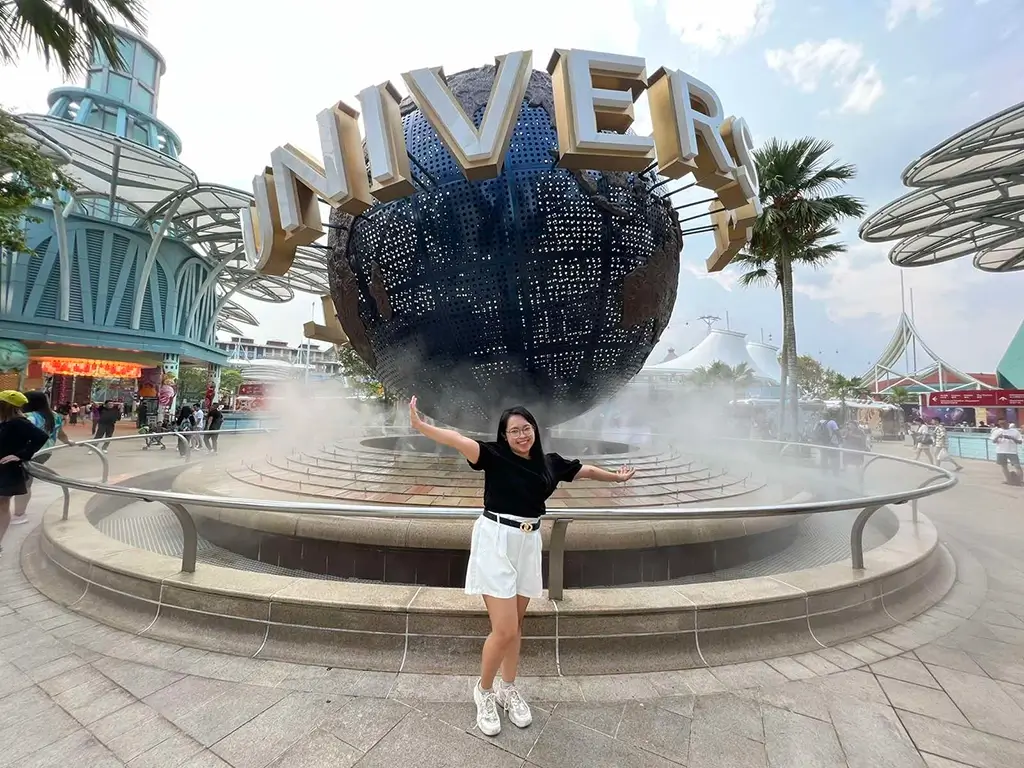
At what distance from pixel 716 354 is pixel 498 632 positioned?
59296 millimetres

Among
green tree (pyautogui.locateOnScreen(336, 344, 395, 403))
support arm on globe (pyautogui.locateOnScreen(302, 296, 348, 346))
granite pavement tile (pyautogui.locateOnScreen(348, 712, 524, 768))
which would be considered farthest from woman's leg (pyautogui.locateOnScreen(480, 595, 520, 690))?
green tree (pyautogui.locateOnScreen(336, 344, 395, 403))

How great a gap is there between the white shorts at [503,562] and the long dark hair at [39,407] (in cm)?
503

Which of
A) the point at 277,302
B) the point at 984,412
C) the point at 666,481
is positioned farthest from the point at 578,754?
the point at 277,302

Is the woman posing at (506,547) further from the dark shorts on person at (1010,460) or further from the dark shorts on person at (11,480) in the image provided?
the dark shorts on person at (1010,460)

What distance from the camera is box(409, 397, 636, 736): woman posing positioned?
198 centimetres

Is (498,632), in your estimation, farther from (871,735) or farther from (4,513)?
(4,513)

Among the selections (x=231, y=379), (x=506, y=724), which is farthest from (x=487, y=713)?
(x=231, y=379)

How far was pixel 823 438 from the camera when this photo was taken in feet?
41.5

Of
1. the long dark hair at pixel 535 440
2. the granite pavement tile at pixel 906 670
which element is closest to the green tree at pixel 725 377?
the granite pavement tile at pixel 906 670

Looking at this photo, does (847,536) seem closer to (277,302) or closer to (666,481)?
(666,481)

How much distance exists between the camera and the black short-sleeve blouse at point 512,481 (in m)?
2.01

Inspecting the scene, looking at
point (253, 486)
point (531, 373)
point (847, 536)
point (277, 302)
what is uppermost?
point (277, 302)

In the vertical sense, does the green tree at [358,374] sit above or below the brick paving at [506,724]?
above

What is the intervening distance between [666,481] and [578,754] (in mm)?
3911
